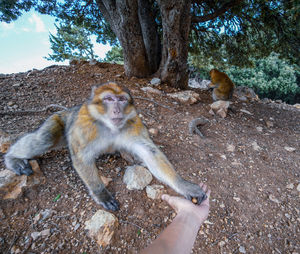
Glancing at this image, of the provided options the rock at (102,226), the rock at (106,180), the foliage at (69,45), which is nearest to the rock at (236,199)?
the rock at (102,226)

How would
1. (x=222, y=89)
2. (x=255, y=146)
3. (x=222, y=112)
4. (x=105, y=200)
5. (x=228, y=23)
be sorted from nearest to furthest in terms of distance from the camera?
(x=105, y=200)
(x=255, y=146)
(x=222, y=112)
(x=222, y=89)
(x=228, y=23)

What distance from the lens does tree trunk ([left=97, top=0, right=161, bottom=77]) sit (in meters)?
4.21

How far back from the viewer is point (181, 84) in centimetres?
481

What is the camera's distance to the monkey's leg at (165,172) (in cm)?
174

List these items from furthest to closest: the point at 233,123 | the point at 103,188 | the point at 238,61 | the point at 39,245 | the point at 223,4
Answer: the point at 238,61 < the point at 223,4 < the point at 233,123 < the point at 103,188 < the point at 39,245

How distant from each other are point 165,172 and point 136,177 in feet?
1.20

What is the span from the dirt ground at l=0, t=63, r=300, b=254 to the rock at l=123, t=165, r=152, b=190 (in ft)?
0.24

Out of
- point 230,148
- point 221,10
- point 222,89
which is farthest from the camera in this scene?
point 222,89

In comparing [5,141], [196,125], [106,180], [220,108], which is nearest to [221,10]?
[220,108]

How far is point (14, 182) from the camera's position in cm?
185

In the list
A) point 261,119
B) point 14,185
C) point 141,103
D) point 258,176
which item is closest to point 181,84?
point 141,103

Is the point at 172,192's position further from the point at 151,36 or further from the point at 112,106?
the point at 151,36

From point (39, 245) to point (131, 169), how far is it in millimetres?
1048

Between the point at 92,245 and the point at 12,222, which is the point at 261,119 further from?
the point at 12,222
